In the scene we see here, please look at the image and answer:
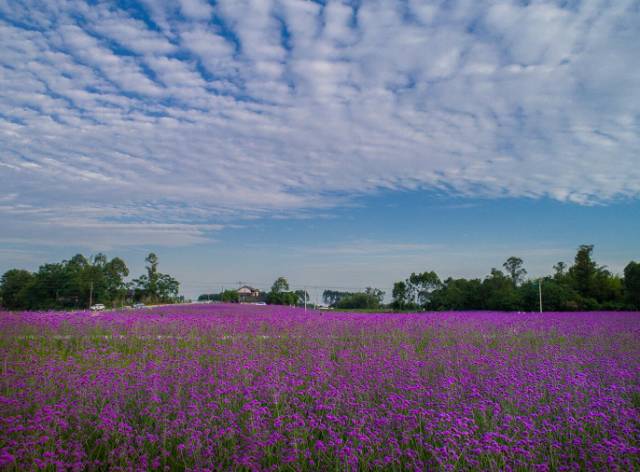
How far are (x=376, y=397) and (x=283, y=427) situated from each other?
110 cm

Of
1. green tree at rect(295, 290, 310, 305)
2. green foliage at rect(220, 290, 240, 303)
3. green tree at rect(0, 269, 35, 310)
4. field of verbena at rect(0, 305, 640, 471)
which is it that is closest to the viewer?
field of verbena at rect(0, 305, 640, 471)

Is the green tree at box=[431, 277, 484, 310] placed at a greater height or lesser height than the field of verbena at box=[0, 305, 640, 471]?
greater

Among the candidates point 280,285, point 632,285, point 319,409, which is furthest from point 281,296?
point 319,409

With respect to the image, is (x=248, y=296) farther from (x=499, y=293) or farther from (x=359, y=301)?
(x=499, y=293)

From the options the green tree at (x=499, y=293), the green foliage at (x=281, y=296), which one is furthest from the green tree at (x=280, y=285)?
the green tree at (x=499, y=293)

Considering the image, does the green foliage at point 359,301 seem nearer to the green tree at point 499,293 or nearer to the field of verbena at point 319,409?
the green tree at point 499,293

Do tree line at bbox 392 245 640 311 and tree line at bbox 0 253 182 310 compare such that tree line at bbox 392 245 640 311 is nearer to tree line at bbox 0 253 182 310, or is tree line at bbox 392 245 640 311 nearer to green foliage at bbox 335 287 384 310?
green foliage at bbox 335 287 384 310

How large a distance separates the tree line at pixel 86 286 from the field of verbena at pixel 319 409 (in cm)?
3536

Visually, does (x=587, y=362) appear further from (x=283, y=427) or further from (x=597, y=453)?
(x=283, y=427)

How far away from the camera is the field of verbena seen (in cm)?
291

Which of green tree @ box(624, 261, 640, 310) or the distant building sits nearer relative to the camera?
green tree @ box(624, 261, 640, 310)

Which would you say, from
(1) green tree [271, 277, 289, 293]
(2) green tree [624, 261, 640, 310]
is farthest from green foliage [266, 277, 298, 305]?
(2) green tree [624, 261, 640, 310]

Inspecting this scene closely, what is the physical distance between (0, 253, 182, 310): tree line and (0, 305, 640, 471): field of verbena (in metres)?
35.4

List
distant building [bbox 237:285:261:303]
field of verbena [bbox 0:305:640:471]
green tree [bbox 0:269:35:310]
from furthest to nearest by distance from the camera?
distant building [bbox 237:285:261:303] < green tree [bbox 0:269:35:310] < field of verbena [bbox 0:305:640:471]
